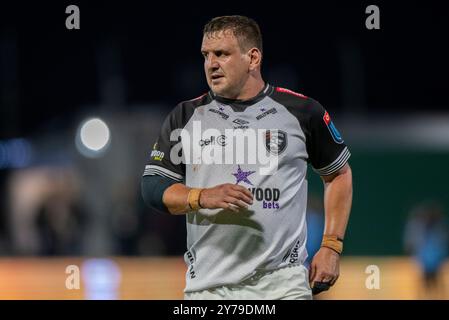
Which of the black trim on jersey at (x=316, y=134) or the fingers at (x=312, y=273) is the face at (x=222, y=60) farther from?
the fingers at (x=312, y=273)

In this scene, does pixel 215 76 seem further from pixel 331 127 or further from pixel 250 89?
pixel 331 127

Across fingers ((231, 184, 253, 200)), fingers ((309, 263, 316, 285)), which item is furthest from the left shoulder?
fingers ((309, 263, 316, 285))

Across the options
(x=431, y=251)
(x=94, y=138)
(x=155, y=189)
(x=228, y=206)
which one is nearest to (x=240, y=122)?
(x=155, y=189)

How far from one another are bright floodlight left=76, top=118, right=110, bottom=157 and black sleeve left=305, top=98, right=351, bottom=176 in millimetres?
20642

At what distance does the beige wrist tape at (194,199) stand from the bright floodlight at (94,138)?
2103 cm

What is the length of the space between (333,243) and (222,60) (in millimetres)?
1336

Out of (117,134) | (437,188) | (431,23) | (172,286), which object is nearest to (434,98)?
(431,23)

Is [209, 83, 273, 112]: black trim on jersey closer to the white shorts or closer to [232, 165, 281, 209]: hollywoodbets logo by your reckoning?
[232, 165, 281, 209]: hollywoodbets logo

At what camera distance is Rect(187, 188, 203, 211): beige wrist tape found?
5.40m

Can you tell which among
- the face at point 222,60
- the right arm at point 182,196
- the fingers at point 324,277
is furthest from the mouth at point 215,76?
the fingers at point 324,277

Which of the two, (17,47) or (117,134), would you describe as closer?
(117,134)

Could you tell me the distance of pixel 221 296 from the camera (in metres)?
5.70
